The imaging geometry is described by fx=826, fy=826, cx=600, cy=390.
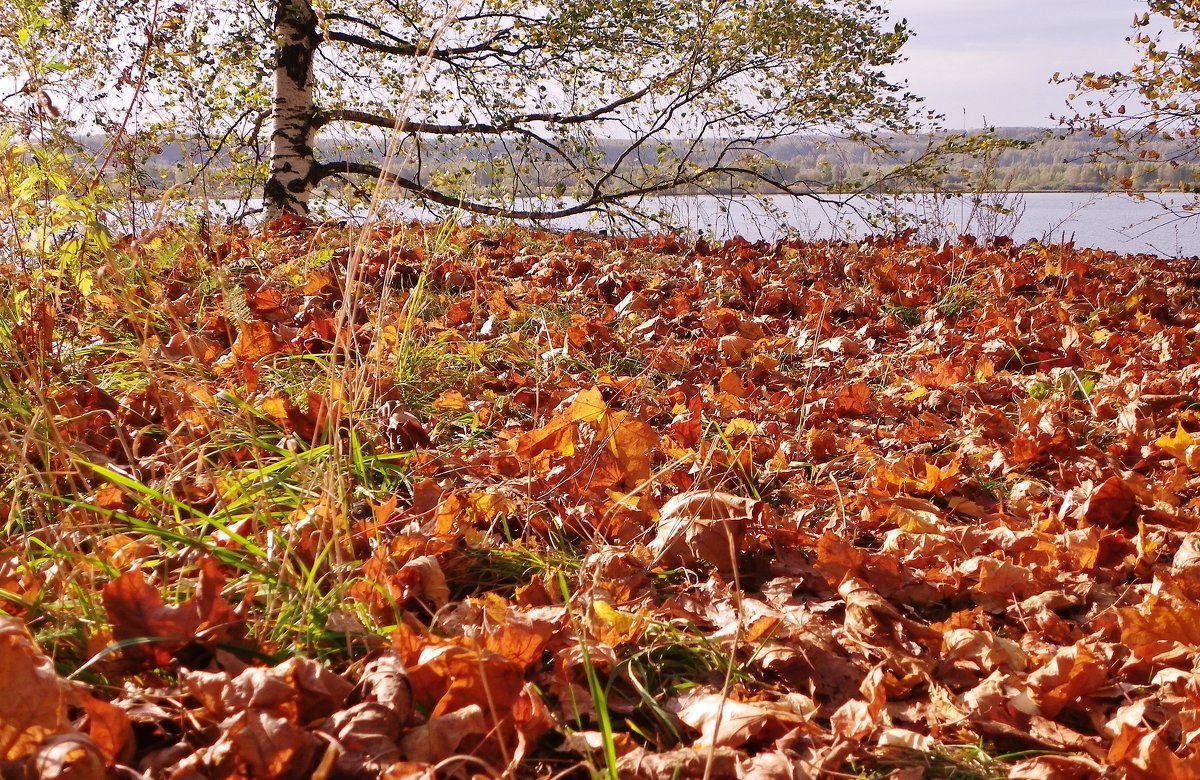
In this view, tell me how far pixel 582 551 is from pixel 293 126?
8.43 m

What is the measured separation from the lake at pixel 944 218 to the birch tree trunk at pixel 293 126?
1.34m

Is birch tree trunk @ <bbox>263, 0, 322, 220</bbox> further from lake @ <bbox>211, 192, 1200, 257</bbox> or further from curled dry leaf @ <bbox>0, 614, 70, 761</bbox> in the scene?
curled dry leaf @ <bbox>0, 614, 70, 761</bbox>

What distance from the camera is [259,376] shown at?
8.25 feet

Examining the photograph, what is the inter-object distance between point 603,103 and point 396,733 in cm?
979

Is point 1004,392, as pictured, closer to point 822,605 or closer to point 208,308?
point 822,605

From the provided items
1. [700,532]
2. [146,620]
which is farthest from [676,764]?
[146,620]

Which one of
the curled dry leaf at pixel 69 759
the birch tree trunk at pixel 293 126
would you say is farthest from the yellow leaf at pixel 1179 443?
the birch tree trunk at pixel 293 126

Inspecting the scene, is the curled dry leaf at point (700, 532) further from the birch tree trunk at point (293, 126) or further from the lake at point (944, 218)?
the birch tree trunk at point (293, 126)

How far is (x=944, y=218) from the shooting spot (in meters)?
8.92

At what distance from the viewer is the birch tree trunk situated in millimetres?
8492

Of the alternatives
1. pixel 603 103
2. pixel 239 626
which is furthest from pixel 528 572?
pixel 603 103

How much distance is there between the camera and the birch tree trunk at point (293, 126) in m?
8.49

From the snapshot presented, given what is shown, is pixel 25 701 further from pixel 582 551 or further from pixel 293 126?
pixel 293 126

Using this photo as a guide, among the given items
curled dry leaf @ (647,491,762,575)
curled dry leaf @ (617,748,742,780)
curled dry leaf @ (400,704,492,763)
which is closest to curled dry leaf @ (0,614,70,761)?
curled dry leaf @ (400,704,492,763)
